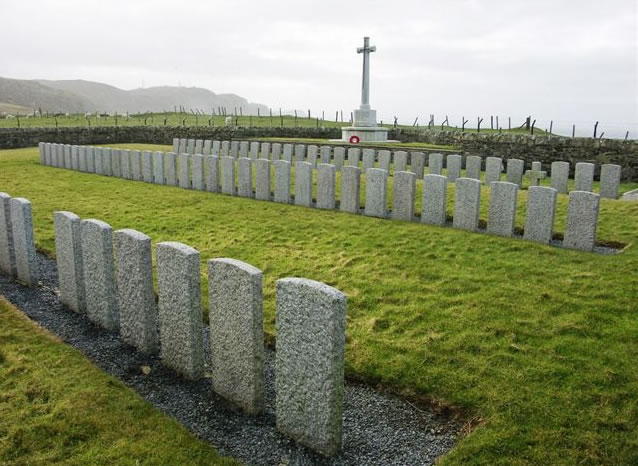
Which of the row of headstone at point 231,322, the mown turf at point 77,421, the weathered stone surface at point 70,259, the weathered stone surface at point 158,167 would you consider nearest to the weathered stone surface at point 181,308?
the row of headstone at point 231,322

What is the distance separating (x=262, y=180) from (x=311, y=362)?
803 cm

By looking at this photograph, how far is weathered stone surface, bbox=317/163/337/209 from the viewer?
9.60m

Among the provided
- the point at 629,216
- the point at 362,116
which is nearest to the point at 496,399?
the point at 629,216

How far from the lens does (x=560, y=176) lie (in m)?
11.4

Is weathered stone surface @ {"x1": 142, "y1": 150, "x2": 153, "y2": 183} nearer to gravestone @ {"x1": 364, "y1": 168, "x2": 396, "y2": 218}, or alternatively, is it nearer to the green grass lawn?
the green grass lawn

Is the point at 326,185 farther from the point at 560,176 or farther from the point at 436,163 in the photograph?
the point at 560,176

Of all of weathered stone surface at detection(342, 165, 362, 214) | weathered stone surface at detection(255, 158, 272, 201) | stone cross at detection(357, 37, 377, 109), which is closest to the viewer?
weathered stone surface at detection(342, 165, 362, 214)

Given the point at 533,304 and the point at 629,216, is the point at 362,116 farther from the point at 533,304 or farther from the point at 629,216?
the point at 533,304

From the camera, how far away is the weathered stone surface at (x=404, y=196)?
8.59 meters

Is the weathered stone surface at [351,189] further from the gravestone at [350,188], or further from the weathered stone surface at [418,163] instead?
the weathered stone surface at [418,163]

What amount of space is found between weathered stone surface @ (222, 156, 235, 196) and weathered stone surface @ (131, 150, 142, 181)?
346cm

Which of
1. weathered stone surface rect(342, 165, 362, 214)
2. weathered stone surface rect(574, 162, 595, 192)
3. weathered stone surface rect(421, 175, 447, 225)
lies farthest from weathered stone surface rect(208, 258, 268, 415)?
weathered stone surface rect(574, 162, 595, 192)

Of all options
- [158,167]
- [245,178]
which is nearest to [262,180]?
[245,178]

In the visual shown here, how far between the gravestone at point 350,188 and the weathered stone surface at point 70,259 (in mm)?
5267
